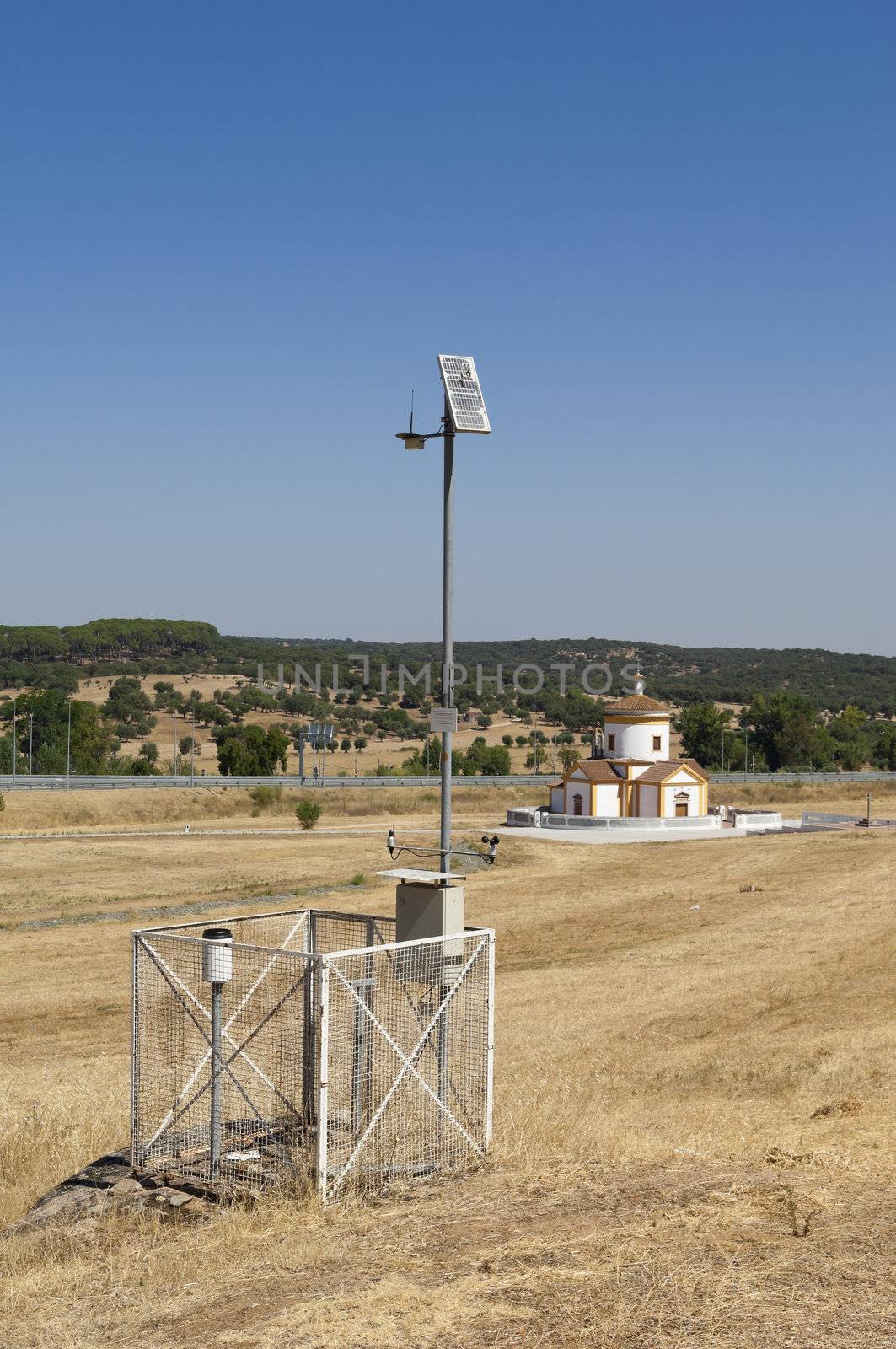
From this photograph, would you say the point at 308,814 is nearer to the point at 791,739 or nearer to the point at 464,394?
the point at 464,394

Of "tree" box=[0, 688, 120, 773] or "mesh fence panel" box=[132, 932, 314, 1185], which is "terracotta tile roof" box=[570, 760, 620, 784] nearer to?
"tree" box=[0, 688, 120, 773]

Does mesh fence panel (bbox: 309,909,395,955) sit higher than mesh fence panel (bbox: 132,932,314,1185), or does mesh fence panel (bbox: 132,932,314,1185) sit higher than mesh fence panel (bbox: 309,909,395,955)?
mesh fence panel (bbox: 309,909,395,955)

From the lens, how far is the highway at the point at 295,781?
245ft

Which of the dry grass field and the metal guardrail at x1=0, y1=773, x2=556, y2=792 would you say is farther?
the metal guardrail at x1=0, y1=773, x2=556, y2=792

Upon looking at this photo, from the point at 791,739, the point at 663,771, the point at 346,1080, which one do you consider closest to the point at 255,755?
the point at 663,771

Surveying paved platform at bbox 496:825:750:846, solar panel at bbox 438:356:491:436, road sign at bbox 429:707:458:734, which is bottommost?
paved platform at bbox 496:825:750:846

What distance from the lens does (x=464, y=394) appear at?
13.9 m

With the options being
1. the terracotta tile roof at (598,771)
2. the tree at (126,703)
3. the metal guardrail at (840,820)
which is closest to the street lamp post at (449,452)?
the terracotta tile roof at (598,771)

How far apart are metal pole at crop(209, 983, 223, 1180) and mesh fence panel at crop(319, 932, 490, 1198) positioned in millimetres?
953

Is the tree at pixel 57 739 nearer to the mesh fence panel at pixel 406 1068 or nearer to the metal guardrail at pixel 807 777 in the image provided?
the metal guardrail at pixel 807 777

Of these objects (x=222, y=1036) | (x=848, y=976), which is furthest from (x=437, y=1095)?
(x=848, y=976)

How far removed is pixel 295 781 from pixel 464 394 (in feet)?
233

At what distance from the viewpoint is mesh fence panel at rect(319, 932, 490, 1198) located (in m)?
11.1

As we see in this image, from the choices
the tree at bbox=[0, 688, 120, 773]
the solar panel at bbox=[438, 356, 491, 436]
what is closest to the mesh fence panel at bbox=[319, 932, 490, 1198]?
the solar panel at bbox=[438, 356, 491, 436]
